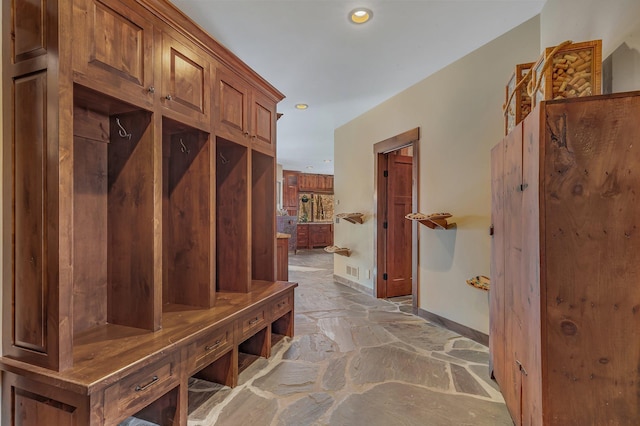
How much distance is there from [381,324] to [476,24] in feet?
9.47

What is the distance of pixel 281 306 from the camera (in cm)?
265

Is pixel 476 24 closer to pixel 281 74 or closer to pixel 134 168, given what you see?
pixel 281 74

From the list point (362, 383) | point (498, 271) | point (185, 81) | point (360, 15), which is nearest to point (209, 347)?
point (362, 383)

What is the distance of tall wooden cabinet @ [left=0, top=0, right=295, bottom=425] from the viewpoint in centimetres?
122

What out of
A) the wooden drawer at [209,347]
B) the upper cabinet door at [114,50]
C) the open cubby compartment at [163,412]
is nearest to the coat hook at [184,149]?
the upper cabinet door at [114,50]

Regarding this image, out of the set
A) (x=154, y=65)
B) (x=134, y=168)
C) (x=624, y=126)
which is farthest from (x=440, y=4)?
(x=134, y=168)

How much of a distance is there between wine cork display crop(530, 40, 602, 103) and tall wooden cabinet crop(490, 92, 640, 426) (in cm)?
29

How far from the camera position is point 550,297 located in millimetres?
1158

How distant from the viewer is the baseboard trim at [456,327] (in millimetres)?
2766

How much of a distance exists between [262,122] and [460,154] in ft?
6.33

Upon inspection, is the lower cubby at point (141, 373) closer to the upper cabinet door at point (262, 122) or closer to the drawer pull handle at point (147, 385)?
the drawer pull handle at point (147, 385)

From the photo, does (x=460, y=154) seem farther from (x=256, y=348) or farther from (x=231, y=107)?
(x=256, y=348)

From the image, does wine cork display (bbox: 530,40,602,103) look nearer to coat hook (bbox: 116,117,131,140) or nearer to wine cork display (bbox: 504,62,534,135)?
wine cork display (bbox: 504,62,534,135)

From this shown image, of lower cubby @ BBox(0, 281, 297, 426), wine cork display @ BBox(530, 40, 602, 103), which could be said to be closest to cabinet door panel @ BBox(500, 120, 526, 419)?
wine cork display @ BBox(530, 40, 602, 103)
